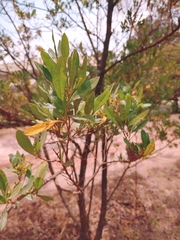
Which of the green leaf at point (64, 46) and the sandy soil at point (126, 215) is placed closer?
the green leaf at point (64, 46)

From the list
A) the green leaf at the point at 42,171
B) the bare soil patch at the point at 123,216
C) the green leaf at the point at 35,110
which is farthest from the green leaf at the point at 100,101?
the bare soil patch at the point at 123,216

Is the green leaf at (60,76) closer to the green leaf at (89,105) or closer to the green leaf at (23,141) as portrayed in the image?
the green leaf at (89,105)

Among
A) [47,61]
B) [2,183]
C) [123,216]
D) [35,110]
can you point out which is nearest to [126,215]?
[123,216]

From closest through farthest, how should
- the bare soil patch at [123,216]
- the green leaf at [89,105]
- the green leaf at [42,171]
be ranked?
the green leaf at [89,105]
the green leaf at [42,171]
the bare soil patch at [123,216]

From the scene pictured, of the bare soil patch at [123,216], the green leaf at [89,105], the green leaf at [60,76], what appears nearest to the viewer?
the green leaf at [60,76]

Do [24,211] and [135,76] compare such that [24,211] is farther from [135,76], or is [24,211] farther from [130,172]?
[135,76]

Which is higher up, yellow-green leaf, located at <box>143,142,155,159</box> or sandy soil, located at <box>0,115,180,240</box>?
yellow-green leaf, located at <box>143,142,155,159</box>

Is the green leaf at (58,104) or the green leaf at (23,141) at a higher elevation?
the green leaf at (58,104)

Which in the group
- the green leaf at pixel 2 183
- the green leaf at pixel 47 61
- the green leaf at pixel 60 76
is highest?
the green leaf at pixel 47 61

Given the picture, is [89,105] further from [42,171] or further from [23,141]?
[42,171]

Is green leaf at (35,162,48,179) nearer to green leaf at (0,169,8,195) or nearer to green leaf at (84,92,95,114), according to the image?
green leaf at (0,169,8,195)

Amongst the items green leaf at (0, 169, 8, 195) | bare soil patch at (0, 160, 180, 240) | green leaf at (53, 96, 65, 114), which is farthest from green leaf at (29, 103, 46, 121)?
bare soil patch at (0, 160, 180, 240)
